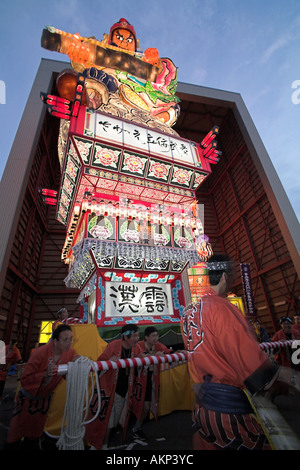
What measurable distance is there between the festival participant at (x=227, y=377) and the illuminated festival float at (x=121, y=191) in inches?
170

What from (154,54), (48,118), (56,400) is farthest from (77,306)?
(154,54)

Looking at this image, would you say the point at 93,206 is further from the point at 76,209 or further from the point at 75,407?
the point at 75,407

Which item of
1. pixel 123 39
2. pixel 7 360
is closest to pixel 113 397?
pixel 7 360

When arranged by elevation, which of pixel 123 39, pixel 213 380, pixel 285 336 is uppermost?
pixel 123 39

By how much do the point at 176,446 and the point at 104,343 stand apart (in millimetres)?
2598

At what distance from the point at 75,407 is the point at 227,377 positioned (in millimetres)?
1629

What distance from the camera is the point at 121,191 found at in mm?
7305

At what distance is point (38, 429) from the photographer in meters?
2.96

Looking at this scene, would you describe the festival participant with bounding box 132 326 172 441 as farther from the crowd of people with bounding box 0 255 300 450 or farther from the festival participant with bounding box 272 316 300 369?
the festival participant with bounding box 272 316 300 369

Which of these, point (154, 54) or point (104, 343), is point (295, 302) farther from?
point (154, 54)

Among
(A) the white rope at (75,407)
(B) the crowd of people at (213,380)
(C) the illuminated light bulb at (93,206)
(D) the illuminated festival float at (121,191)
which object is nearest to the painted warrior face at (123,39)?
(D) the illuminated festival float at (121,191)

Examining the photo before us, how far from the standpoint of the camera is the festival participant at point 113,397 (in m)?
2.98

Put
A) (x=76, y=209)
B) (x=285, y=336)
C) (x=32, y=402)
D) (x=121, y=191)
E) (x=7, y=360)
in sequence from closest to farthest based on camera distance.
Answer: (x=32, y=402) < (x=285, y=336) < (x=7, y=360) < (x=121, y=191) < (x=76, y=209)

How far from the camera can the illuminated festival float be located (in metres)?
6.36
